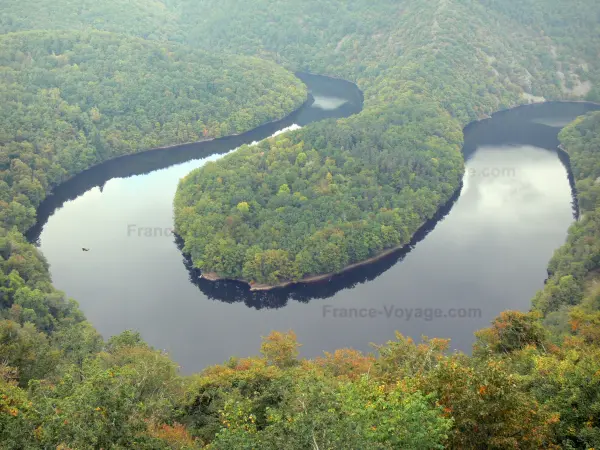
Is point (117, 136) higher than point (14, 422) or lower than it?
higher

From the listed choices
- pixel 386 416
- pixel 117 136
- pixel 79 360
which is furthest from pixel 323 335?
pixel 117 136

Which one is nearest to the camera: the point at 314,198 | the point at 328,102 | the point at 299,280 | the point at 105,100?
the point at 299,280

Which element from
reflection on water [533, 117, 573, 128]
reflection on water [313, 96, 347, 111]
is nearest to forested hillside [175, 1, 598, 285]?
reflection on water [313, 96, 347, 111]

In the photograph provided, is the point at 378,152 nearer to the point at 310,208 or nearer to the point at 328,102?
the point at 310,208

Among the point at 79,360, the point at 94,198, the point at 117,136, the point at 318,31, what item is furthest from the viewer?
the point at 318,31

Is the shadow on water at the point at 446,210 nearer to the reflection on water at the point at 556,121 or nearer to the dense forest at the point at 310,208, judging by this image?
the reflection on water at the point at 556,121

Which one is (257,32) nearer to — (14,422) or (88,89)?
(88,89)

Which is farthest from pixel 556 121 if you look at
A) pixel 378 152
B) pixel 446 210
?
pixel 378 152

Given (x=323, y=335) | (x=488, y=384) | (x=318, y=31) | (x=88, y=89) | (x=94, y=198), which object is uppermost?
(x=318, y=31)
